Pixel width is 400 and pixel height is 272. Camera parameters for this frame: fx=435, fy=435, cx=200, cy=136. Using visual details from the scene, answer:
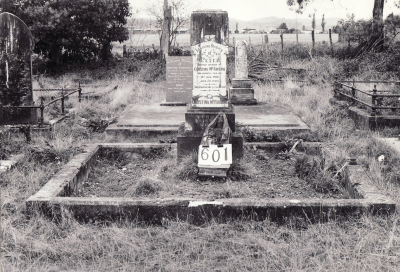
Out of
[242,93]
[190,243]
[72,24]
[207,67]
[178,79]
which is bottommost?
[190,243]

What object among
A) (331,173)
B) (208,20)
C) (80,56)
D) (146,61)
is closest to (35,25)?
(80,56)

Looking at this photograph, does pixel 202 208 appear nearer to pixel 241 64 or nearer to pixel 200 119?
pixel 200 119

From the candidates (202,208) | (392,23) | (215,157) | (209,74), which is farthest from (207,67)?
(392,23)

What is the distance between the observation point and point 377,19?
21.7 meters

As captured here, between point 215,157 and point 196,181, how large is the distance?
38 cm

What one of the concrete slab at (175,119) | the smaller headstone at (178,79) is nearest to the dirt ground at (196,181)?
the concrete slab at (175,119)

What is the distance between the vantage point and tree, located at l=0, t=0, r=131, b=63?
63.6ft

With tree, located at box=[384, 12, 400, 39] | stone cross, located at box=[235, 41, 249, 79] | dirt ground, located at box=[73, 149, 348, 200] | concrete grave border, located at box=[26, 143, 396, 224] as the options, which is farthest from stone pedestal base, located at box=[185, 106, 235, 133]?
tree, located at box=[384, 12, 400, 39]

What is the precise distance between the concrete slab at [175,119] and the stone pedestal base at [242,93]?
1.24 feet

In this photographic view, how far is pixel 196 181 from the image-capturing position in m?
5.38

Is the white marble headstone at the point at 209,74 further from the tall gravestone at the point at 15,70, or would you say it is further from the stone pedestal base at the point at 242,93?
the stone pedestal base at the point at 242,93

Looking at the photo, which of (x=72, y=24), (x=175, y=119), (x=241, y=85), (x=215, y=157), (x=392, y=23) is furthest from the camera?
(x=392, y=23)

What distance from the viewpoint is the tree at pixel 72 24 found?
19.4 meters

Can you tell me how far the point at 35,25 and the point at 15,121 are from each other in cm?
1209
